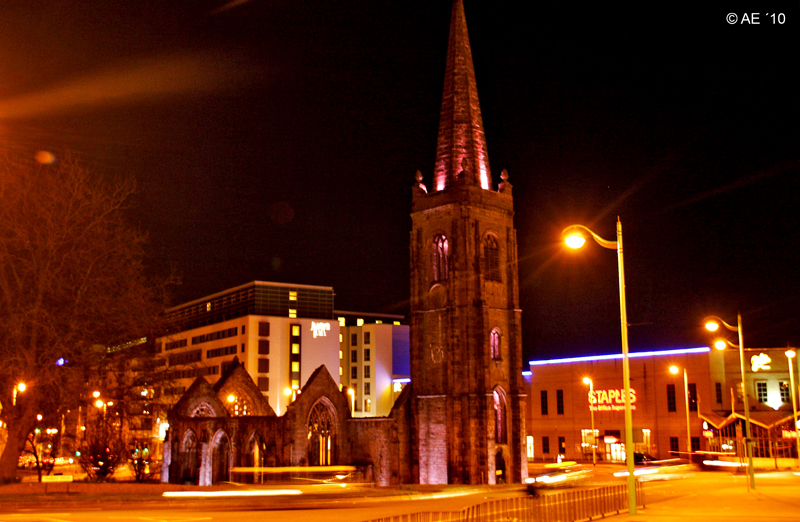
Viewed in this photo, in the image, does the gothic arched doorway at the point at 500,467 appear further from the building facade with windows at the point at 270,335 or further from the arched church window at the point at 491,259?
the building facade with windows at the point at 270,335

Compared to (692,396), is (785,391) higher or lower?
higher

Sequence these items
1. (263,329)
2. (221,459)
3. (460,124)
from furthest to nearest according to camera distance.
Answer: (263,329), (460,124), (221,459)

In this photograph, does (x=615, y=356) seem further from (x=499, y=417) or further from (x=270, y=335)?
(x=270, y=335)

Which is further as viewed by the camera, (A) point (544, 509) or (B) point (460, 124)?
(B) point (460, 124)

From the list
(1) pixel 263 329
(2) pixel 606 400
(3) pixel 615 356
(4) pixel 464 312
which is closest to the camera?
(4) pixel 464 312

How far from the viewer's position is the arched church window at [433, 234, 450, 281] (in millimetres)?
63031

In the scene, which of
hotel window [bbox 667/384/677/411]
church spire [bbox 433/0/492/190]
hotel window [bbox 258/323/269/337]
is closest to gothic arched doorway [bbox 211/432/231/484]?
church spire [bbox 433/0/492/190]

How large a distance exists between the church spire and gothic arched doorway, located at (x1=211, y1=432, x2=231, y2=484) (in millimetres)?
26148

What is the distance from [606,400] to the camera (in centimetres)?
7769

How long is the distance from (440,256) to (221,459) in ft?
76.1

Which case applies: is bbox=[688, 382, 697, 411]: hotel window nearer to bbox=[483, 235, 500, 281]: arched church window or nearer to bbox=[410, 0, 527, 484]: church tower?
bbox=[410, 0, 527, 484]: church tower

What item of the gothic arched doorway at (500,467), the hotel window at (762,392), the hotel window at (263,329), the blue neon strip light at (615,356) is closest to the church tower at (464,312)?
the gothic arched doorway at (500,467)

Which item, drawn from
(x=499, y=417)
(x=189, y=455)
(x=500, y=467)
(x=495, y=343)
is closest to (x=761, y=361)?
(x=495, y=343)

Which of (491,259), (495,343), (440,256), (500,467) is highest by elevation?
(440,256)
